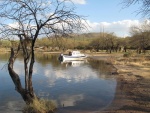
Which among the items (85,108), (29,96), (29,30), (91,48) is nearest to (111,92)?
(85,108)

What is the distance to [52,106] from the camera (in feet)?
52.0

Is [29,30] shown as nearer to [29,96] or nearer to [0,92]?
[29,96]

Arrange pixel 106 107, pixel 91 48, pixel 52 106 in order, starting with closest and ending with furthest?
pixel 52 106, pixel 106 107, pixel 91 48

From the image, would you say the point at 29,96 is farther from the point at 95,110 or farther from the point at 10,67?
the point at 95,110

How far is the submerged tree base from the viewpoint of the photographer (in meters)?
14.3

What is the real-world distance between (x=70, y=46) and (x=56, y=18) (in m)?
125

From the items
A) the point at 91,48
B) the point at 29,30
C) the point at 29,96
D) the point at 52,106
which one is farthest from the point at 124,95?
the point at 91,48

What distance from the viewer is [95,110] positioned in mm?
16594

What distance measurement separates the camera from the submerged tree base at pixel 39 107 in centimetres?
1429

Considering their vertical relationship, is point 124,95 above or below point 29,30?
below

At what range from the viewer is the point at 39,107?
14.5 meters

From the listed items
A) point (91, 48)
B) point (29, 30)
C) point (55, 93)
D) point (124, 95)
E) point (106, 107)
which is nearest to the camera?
point (29, 30)

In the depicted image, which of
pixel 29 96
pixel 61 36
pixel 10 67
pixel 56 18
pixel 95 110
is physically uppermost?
pixel 56 18

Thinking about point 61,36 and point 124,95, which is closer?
point 61,36
